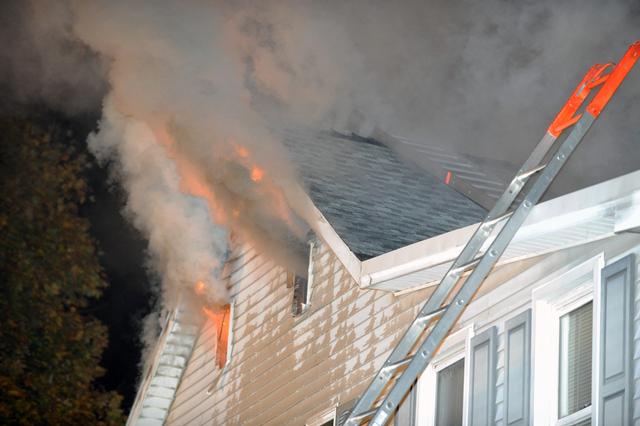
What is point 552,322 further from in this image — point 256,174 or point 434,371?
point 256,174

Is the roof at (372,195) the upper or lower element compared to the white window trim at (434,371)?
upper

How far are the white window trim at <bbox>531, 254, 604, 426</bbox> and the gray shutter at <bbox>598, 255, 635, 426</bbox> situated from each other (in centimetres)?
15

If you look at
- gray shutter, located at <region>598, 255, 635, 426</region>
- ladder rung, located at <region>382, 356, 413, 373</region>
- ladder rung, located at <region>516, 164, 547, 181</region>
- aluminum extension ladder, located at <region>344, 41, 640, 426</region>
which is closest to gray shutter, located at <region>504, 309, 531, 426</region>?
aluminum extension ladder, located at <region>344, 41, 640, 426</region>

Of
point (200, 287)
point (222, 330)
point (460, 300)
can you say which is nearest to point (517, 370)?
point (460, 300)

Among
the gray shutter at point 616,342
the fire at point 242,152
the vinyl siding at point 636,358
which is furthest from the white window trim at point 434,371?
the fire at point 242,152

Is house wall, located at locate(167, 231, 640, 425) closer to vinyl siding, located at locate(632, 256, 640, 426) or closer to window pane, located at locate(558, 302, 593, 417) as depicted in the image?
vinyl siding, located at locate(632, 256, 640, 426)

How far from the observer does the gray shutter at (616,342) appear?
720 cm

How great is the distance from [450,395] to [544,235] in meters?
1.54

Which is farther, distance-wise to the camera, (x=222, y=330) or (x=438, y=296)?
(x=222, y=330)

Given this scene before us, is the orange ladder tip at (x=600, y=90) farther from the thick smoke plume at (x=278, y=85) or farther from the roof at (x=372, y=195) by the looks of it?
the thick smoke plume at (x=278, y=85)

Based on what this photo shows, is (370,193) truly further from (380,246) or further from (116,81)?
(116,81)

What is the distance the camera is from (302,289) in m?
11.6

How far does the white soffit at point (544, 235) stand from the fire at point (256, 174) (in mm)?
2419

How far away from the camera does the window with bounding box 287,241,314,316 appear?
11.4 metres
